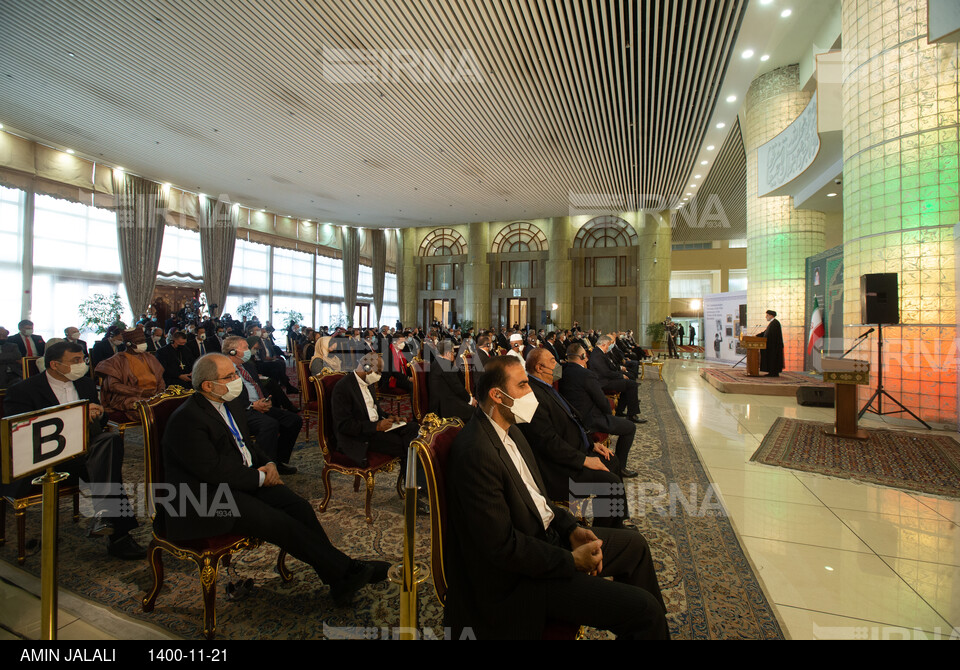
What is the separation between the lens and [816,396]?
6992 mm

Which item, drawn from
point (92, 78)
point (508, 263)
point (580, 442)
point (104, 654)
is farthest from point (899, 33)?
point (508, 263)

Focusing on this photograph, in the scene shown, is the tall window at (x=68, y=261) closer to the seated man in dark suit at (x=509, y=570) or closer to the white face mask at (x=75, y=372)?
the white face mask at (x=75, y=372)

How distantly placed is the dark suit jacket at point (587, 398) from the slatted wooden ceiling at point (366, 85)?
5900 mm

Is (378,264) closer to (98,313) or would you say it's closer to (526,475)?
(98,313)

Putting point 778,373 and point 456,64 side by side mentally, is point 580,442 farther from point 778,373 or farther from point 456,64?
point 778,373

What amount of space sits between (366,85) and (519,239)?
14556 millimetres

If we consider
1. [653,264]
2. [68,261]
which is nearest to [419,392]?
[68,261]

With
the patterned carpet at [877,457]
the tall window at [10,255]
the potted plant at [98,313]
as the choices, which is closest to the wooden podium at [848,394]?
the patterned carpet at [877,457]

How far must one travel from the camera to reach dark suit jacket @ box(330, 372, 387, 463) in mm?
3055

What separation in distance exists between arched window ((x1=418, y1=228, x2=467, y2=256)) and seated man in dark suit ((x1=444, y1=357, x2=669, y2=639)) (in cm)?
2224

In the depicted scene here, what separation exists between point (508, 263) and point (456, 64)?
14929 millimetres

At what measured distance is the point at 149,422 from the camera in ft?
6.50

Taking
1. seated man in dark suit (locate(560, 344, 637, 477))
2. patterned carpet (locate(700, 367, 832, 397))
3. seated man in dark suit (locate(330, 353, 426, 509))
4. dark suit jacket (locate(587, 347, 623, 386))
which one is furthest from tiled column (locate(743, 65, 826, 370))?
seated man in dark suit (locate(330, 353, 426, 509))

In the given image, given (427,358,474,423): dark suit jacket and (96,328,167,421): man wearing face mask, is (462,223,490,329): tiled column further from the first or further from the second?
(96,328,167,421): man wearing face mask
